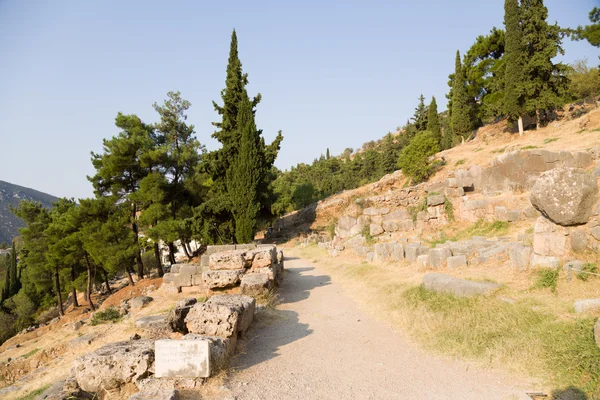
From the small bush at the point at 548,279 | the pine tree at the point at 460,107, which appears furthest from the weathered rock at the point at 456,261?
the pine tree at the point at 460,107

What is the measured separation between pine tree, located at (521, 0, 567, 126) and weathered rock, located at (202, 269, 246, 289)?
27.5 m

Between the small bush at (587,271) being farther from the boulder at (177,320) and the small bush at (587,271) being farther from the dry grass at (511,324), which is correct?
the boulder at (177,320)

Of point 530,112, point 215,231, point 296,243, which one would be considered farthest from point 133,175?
point 530,112

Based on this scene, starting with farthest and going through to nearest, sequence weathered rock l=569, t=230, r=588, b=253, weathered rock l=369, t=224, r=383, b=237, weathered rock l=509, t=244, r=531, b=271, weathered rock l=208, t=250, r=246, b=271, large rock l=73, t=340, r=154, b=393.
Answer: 1. weathered rock l=369, t=224, r=383, b=237
2. weathered rock l=208, t=250, r=246, b=271
3. weathered rock l=509, t=244, r=531, b=271
4. weathered rock l=569, t=230, r=588, b=253
5. large rock l=73, t=340, r=154, b=393

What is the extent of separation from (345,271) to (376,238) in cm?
500

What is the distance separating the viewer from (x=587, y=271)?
6000 millimetres

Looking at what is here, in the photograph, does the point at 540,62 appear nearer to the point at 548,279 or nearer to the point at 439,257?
the point at 439,257

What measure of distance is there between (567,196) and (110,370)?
862 cm

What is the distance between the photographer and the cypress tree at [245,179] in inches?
877

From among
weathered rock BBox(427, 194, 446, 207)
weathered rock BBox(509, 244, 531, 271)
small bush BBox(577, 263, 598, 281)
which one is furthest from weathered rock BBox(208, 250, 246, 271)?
weathered rock BBox(427, 194, 446, 207)

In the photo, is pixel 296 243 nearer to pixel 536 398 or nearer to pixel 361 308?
pixel 361 308

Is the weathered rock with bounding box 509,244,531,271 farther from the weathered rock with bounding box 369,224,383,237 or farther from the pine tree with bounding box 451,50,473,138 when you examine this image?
the pine tree with bounding box 451,50,473,138

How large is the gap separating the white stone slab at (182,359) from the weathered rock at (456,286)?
5.33 meters

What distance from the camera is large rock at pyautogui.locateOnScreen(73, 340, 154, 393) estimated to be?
14.3ft
